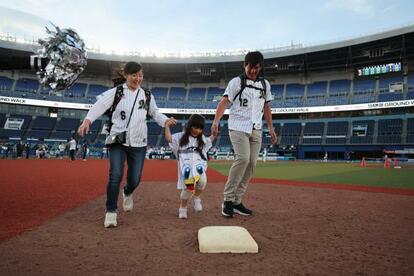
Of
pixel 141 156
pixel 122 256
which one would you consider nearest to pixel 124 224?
pixel 141 156

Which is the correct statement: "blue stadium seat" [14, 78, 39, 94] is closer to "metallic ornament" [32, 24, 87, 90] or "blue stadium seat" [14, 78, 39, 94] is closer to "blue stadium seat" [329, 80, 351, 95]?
"blue stadium seat" [329, 80, 351, 95]

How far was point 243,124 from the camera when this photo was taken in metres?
4.49

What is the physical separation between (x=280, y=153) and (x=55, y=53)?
129 feet

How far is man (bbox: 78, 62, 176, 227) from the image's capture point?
381 cm

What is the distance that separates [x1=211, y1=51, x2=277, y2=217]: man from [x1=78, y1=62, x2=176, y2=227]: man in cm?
101

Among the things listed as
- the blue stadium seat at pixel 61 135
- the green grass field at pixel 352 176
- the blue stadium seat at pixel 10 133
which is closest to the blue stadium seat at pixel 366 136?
the green grass field at pixel 352 176

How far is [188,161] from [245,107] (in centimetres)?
116

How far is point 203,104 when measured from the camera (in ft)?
153

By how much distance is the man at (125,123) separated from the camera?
3807 mm

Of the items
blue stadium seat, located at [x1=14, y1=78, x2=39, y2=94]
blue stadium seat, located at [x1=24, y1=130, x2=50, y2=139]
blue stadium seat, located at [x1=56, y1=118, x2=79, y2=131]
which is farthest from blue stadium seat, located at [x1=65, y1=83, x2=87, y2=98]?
blue stadium seat, located at [x1=24, y1=130, x2=50, y2=139]

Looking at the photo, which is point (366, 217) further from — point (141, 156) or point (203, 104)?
point (203, 104)

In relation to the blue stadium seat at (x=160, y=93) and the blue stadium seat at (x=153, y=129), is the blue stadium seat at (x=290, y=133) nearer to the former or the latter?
the blue stadium seat at (x=153, y=129)

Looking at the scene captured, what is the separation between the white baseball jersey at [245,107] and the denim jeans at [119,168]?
1.42m

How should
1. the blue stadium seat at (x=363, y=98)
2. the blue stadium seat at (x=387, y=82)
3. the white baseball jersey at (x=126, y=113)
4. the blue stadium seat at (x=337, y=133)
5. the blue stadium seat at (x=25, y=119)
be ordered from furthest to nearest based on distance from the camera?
the blue stadium seat at (x=25, y=119) → the blue stadium seat at (x=387, y=82) → the blue stadium seat at (x=337, y=133) → the blue stadium seat at (x=363, y=98) → the white baseball jersey at (x=126, y=113)
